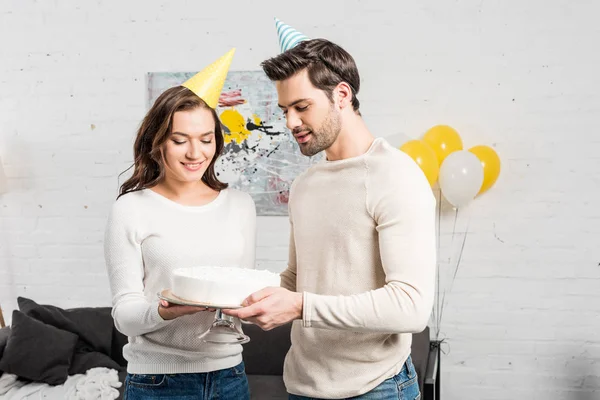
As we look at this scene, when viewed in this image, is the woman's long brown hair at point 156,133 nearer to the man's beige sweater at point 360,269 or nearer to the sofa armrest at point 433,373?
→ the man's beige sweater at point 360,269

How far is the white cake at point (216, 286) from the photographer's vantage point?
5.00 feet

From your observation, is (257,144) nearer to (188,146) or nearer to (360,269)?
(188,146)

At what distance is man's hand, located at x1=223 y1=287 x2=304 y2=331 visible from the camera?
1.48 m

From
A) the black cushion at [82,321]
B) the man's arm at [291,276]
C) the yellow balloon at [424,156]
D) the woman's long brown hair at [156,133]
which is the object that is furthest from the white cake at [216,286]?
the black cushion at [82,321]

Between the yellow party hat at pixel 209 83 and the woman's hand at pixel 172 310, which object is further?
the yellow party hat at pixel 209 83

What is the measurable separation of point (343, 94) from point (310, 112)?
0.31 ft

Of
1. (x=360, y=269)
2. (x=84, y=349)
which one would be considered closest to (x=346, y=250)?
(x=360, y=269)

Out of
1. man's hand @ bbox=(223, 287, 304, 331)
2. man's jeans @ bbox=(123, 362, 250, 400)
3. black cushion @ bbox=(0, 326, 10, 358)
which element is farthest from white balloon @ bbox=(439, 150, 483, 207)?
black cushion @ bbox=(0, 326, 10, 358)

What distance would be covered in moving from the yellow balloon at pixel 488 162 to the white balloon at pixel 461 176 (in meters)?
0.11

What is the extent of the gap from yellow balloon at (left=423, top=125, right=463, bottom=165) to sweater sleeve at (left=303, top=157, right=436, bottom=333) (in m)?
2.15

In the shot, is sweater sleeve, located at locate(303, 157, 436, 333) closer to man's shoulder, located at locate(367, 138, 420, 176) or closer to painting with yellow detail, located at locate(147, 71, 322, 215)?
man's shoulder, located at locate(367, 138, 420, 176)

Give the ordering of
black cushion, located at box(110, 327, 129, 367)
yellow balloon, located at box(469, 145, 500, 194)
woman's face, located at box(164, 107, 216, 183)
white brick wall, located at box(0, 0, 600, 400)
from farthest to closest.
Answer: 1. black cushion, located at box(110, 327, 129, 367)
2. white brick wall, located at box(0, 0, 600, 400)
3. yellow balloon, located at box(469, 145, 500, 194)
4. woman's face, located at box(164, 107, 216, 183)

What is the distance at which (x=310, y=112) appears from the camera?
5.42 feet

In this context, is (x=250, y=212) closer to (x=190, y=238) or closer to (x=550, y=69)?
(x=190, y=238)
